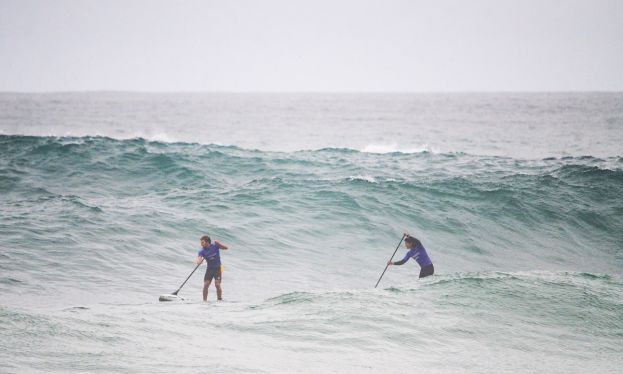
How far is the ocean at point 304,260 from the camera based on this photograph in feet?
23.4

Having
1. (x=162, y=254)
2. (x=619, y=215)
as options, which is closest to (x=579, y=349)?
(x=162, y=254)

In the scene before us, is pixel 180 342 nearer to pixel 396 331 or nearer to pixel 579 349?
pixel 396 331

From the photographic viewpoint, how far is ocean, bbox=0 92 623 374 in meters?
7.14

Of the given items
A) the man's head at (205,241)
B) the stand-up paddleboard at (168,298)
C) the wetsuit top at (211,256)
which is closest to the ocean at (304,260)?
the stand-up paddleboard at (168,298)

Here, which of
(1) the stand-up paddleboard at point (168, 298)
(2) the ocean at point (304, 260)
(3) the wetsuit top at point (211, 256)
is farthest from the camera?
(3) the wetsuit top at point (211, 256)

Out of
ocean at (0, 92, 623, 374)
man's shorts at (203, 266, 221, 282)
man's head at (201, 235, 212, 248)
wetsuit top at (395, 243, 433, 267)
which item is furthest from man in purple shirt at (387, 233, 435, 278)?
man's head at (201, 235, 212, 248)

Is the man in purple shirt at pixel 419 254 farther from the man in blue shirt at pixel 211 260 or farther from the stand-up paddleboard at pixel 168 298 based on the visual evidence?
the stand-up paddleboard at pixel 168 298

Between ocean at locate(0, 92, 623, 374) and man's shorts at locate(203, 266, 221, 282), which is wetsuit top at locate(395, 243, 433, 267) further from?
man's shorts at locate(203, 266, 221, 282)

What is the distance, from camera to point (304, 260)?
15.6m

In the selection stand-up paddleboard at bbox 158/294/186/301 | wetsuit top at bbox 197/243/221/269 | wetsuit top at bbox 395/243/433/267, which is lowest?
stand-up paddleboard at bbox 158/294/186/301

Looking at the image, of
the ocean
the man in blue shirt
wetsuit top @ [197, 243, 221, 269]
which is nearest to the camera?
the ocean

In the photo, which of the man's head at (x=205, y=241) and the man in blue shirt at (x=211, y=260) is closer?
the man in blue shirt at (x=211, y=260)

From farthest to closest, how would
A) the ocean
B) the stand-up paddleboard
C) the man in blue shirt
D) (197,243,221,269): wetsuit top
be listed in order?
(197,243,221,269): wetsuit top, the man in blue shirt, the stand-up paddleboard, the ocean

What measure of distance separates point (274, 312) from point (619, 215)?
1626 centimetres
